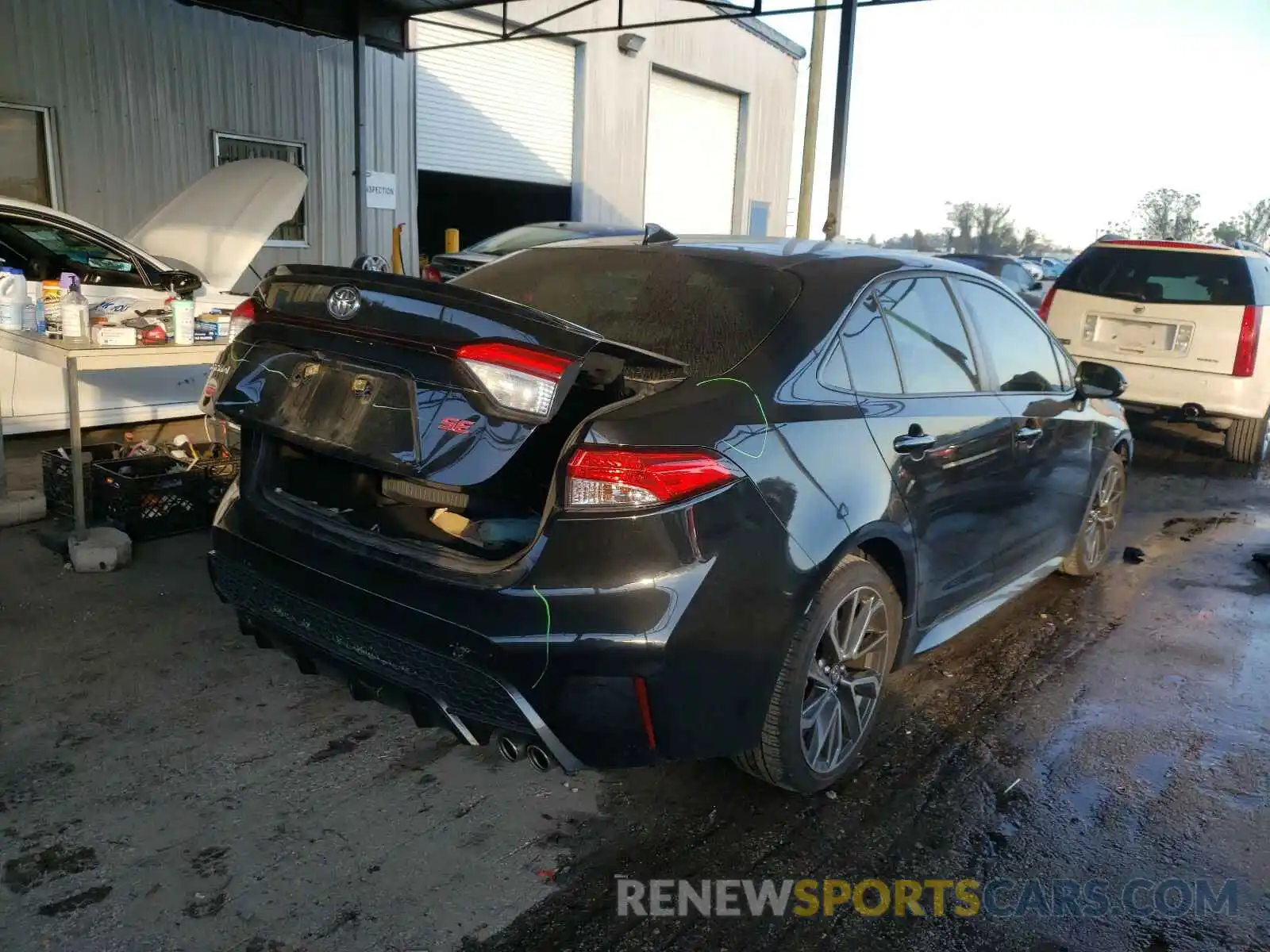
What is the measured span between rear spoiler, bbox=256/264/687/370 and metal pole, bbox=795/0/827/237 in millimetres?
10697

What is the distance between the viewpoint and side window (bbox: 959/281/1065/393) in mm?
3984

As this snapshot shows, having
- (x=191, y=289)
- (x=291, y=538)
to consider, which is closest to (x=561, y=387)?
(x=291, y=538)

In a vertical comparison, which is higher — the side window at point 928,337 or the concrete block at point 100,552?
the side window at point 928,337

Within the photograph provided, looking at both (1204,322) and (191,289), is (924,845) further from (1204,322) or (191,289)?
(1204,322)

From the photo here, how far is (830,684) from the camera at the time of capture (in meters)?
3.00

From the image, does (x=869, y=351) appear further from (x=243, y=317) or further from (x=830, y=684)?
(x=243, y=317)

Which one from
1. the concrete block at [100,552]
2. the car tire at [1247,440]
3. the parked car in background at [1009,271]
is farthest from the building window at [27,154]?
the parked car in background at [1009,271]

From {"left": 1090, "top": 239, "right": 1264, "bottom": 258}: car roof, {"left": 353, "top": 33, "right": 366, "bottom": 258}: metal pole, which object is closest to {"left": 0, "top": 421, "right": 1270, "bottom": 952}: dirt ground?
{"left": 1090, "top": 239, "right": 1264, "bottom": 258}: car roof

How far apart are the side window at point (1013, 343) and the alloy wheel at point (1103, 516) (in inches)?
38.2

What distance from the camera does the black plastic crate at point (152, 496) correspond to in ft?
16.3

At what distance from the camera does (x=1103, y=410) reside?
5008 millimetres

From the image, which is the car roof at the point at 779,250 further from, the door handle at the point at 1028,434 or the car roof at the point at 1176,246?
the car roof at the point at 1176,246

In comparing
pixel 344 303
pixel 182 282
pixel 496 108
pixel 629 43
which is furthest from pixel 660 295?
pixel 629 43

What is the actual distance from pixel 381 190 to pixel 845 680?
1162 centimetres
